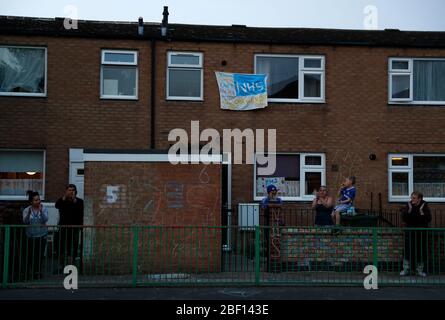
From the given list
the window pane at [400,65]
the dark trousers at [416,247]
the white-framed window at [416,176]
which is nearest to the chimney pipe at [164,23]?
the window pane at [400,65]

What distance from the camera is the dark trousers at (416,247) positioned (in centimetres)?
1092

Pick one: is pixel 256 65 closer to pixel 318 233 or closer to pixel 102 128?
pixel 102 128

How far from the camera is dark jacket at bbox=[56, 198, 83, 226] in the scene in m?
12.0

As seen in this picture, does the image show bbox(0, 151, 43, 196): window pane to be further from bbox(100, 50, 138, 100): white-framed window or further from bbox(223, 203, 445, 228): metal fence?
bbox(223, 203, 445, 228): metal fence

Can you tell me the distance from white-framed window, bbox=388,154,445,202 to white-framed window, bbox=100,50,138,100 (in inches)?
277

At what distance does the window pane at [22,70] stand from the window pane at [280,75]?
5.66 meters

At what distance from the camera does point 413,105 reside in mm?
16703

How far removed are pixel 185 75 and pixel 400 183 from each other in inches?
250

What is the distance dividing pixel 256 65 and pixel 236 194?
347cm

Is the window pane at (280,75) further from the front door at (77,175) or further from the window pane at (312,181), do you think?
the front door at (77,175)

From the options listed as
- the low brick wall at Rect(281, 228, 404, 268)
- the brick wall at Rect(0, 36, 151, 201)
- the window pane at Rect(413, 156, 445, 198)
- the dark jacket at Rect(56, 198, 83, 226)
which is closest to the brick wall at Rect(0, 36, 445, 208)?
the brick wall at Rect(0, 36, 151, 201)

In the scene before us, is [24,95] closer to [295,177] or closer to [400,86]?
[295,177]

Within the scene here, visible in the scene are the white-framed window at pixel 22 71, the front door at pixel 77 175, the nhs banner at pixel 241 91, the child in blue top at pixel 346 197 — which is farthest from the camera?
the nhs banner at pixel 241 91

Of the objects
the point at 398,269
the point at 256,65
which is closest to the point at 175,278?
the point at 398,269
